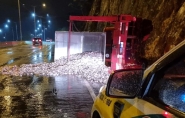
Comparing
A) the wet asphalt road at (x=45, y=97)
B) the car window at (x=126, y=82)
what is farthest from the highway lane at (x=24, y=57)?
the car window at (x=126, y=82)

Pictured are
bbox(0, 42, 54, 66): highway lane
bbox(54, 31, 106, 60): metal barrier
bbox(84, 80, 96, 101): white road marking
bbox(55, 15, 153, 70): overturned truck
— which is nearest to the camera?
bbox(84, 80, 96, 101): white road marking

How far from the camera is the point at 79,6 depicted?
55188 mm

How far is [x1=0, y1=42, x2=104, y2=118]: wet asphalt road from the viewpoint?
679 cm

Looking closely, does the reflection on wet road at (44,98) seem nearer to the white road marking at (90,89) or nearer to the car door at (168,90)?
the white road marking at (90,89)

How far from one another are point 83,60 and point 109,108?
44.0ft

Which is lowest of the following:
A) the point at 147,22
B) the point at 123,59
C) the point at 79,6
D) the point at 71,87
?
the point at 71,87

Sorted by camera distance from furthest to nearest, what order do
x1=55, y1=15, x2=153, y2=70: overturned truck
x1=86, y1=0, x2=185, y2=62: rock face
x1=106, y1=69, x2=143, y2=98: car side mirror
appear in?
x1=55, y1=15, x2=153, y2=70: overturned truck < x1=86, y1=0, x2=185, y2=62: rock face < x1=106, y1=69, x2=143, y2=98: car side mirror

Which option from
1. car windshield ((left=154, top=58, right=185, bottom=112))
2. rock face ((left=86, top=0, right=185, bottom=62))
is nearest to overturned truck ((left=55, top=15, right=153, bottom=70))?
rock face ((left=86, top=0, right=185, bottom=62))

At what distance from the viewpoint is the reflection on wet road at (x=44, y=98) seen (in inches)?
268

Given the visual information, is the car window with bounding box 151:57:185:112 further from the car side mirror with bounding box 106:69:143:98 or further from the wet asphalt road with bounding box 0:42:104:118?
the wet asphalt road with bounding box 0:42:104:118

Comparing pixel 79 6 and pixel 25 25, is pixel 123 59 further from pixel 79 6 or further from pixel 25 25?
pixel 25 25

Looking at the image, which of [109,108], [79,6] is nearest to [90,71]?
[109,108]

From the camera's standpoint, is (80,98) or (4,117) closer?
(4,117)

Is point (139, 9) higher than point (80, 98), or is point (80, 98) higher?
point (139, 9)
